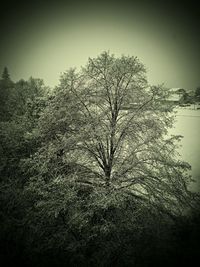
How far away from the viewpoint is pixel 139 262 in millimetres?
6949

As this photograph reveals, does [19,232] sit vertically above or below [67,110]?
below

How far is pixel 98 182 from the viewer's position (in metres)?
9.12

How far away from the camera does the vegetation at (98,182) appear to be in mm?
7281

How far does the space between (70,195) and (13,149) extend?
434 centimetres

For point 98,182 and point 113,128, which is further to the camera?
point 98,182

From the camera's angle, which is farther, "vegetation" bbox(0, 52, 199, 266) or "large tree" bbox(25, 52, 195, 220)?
"large tree" bbox(25, 52, 195, 220)

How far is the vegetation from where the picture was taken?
287 inches

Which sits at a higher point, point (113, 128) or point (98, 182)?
point (113, 128)

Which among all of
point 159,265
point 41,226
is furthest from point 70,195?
point 159,265

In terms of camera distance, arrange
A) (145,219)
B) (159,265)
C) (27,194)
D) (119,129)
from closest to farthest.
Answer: (159,265) < (145,219) < (27,194) < (119,129)

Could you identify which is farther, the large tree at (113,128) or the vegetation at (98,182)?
the large tree at (113,128)

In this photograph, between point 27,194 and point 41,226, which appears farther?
point 27,194

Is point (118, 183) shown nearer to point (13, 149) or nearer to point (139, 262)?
point (139, 262)

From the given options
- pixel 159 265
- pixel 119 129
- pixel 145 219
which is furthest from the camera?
pixel 119 129
